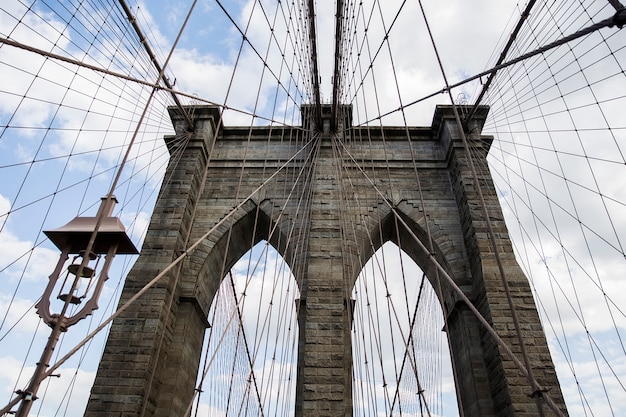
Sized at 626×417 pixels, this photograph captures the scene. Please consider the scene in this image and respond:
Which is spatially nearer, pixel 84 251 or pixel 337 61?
pixel 84 251

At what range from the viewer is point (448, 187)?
31.0 ft

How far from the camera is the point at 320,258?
26.5ft

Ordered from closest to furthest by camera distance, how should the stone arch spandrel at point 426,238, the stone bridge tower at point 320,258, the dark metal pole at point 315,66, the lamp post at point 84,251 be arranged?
1. the lamp post at point 84,251
2. the stone bridge tower at point 320,258
3. the stone arch spandrel at point 426,238
4. the dark metal pole at point 315,66

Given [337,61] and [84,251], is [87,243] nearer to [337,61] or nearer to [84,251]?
[84,251]

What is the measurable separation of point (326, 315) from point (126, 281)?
11.8 ft

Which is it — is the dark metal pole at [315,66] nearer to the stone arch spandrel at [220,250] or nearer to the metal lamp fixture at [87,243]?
the stone arch spandrel at [220,250]

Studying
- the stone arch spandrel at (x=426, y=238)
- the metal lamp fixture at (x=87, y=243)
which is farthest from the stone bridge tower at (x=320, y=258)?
the metal lamp fixture at (x=87, y=243)

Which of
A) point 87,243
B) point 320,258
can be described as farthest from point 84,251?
point 320,258

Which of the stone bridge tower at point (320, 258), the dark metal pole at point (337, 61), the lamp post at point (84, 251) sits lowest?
the lamp post at point (84, 251)

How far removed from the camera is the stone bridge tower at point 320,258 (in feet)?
Answer: 21.6

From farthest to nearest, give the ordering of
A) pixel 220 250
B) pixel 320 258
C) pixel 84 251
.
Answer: pixel 220 250 → pixel 320 258 → pixel 84 251

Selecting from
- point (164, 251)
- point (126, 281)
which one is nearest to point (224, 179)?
point (164, 251)

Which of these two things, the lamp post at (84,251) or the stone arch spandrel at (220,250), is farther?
the stone arch spandrel at (220,250)

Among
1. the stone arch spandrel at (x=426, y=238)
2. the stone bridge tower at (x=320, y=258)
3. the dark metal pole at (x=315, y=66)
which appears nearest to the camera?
the stone bridge tower at (x=320, y=258)
